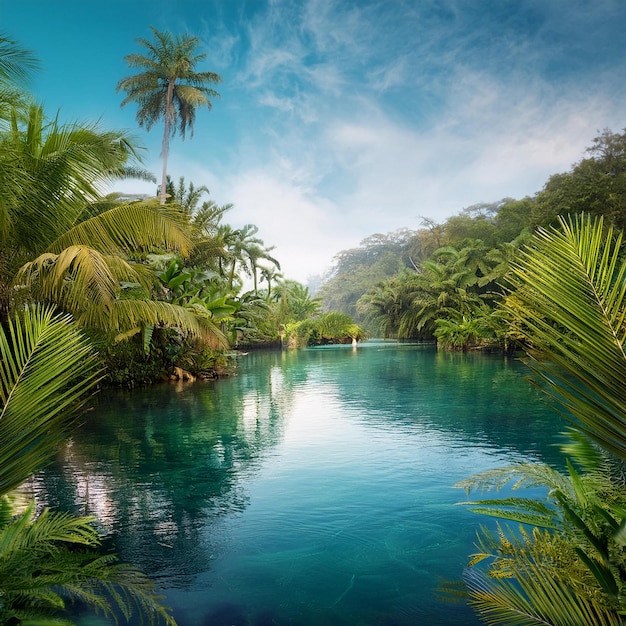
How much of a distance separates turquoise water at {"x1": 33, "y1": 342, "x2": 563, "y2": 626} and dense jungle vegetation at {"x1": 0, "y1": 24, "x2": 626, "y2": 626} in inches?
12.4

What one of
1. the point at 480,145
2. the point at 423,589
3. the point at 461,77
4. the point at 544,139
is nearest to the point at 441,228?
the point at 480,145

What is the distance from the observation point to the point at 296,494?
4691 millimetres

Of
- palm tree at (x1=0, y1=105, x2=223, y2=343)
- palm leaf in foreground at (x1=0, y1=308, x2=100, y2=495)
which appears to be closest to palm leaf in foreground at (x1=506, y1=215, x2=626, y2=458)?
palm leaf in foreground at (x1=0, y1=308, x2=100, y2=495)

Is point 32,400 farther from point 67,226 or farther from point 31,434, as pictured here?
point 67,226

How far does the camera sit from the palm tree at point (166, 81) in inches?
834

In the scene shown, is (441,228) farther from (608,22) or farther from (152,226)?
(152,226)

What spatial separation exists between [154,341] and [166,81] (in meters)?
14.9

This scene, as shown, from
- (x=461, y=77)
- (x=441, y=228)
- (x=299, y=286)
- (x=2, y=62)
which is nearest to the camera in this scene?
(x=2, y=62)

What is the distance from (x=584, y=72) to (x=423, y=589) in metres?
35.2

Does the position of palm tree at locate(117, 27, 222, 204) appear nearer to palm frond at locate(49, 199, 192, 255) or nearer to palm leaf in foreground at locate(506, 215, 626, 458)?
palm frond at locate(49, 199, 192, 255)

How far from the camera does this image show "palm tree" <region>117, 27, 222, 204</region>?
21172 millimetres

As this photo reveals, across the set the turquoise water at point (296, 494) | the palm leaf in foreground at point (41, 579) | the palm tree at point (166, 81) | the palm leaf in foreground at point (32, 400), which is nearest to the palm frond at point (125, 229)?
the turquoise water at point (296, 494)

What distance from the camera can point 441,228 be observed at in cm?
4512

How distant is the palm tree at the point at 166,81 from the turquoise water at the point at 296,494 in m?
15.6
